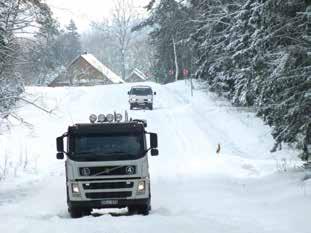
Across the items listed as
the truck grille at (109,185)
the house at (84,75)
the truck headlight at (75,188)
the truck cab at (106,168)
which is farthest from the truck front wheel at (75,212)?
the house at (84,75)

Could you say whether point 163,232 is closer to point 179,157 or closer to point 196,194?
point 196,194

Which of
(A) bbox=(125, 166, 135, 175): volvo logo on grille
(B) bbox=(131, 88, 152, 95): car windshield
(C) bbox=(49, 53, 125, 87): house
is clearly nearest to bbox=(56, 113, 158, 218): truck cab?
(A) bbox=(125, 166, 135, 175): volvo logo on grille

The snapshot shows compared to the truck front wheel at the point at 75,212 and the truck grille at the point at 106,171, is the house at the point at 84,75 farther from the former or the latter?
the truck grille at the point at 106,171

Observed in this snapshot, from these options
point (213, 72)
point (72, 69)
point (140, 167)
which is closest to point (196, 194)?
point (140, 167)

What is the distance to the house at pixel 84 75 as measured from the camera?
103m

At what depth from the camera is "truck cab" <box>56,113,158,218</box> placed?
50.0ft

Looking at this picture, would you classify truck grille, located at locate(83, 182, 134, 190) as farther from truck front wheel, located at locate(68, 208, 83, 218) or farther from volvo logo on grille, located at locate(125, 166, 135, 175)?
truck front wheel, located at locate(68, 208, 83, 218)

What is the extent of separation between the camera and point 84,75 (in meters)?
109

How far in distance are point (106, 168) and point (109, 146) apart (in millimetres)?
580

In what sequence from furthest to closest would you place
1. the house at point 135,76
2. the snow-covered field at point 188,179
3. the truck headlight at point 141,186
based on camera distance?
the house at point 135,76
the truck headlight at point 141,186
the snow-covered field at point 188,179

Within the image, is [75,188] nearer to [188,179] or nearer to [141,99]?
[188,179]

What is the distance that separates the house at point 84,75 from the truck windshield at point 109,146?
84726 mm

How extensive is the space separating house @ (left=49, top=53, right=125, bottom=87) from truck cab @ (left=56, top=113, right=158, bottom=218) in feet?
278

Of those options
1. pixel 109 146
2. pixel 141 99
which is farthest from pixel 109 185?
pixel 141 99
